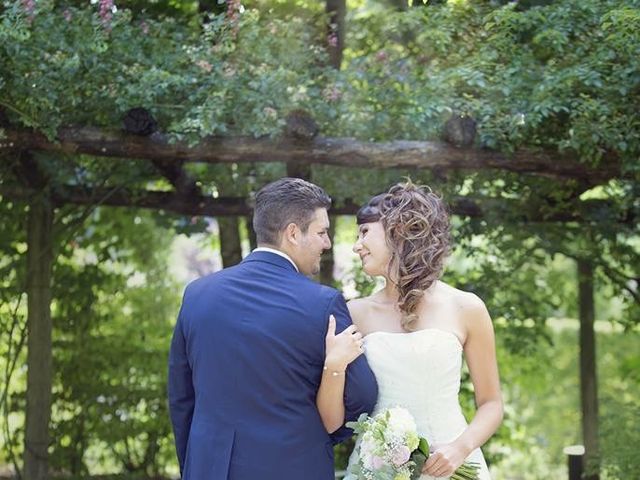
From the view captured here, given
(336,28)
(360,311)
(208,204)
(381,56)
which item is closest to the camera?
(360,311)

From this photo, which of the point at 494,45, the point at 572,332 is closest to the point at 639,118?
the point at 494,45

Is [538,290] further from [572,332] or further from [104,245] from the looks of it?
[104,245]

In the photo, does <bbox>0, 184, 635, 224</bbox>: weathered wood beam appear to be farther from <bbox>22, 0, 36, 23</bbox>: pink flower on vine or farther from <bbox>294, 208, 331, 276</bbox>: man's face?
<bbox>294, 208, 331, 276</bbox>: man's face

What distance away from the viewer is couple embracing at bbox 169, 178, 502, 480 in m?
3.24

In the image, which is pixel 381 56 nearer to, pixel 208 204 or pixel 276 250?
pixel 208 204

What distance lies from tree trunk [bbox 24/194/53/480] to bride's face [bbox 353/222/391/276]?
374 cm

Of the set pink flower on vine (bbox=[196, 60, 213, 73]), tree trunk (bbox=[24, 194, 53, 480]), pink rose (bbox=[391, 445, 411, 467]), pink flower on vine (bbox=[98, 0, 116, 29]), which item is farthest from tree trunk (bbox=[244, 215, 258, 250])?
pink rose (bbox=[391, 445, 411, 467])

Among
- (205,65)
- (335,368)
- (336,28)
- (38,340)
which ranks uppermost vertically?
(336,28)

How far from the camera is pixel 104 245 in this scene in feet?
26.5

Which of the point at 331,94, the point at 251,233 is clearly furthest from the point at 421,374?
the point at 251,233

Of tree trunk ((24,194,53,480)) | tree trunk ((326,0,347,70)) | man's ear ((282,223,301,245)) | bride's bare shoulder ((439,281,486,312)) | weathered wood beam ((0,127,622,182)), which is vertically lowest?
tree trunk ((24,194,53,480))

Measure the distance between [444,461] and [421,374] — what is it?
0.31m

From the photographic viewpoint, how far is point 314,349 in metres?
3.25

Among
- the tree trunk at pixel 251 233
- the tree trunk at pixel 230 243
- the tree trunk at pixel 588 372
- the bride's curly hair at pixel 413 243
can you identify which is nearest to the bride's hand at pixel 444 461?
the bride's curly hair at pixel 413 243
